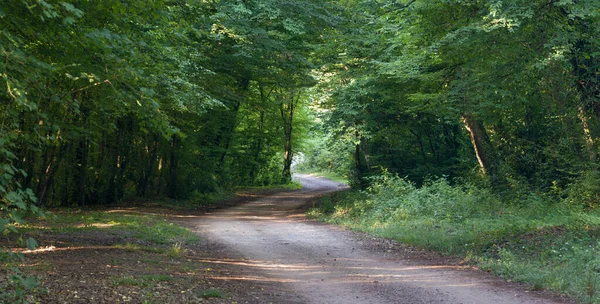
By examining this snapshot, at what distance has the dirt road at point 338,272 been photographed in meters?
7.86

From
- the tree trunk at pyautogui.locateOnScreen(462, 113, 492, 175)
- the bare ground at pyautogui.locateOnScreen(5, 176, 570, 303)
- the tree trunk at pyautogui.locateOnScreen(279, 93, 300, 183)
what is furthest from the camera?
the tree trunk at pyautogui.locateOnScreen(279, 93, 300, 183)

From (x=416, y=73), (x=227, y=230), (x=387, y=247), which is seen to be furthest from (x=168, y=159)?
(x=387, y=247)

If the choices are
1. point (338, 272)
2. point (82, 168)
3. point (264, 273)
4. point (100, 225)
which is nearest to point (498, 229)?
point (338, 272)

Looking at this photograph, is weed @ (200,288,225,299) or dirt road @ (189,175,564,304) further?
dirt road @ (189,175,564,304)

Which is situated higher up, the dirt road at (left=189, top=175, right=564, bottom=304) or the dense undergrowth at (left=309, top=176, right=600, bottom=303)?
the dense undergrowth at (left=309, top=176, right=600, bottom=303)

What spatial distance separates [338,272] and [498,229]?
447 centimetres

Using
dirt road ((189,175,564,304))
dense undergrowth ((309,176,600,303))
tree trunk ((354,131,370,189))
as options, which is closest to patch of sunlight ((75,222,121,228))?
dirt road ((189,175,564,304))

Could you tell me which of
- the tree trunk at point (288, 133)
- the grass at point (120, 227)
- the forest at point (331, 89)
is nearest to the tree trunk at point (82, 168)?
the forest at point (331, 89)

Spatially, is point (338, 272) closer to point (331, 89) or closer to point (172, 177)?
point (331, 89)

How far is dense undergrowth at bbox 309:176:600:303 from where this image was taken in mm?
8617

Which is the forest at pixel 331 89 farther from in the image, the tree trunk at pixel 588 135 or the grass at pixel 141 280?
the grass at pixel 141 280

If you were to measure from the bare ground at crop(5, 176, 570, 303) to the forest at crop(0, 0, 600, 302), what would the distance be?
1.44m

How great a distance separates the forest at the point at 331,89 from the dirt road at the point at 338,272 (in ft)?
10.1

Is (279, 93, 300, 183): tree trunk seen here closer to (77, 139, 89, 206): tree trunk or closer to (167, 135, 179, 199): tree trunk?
(167, 135, 179, 199): tree trunk
